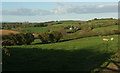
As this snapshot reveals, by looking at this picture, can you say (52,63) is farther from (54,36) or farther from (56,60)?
(54,36)

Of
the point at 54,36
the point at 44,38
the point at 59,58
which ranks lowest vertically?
the point at 59,58

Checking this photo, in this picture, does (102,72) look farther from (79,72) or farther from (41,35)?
(41,35)

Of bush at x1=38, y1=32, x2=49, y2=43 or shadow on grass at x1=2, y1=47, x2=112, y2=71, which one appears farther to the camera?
bush at x1=38, y1=32, x2=49, y2=43

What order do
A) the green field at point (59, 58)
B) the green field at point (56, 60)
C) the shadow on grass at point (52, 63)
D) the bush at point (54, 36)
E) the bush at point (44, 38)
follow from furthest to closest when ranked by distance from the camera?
the bush at point (54, 36) < the bush at point (44, 38) < the green field at point (59, 58) < the green field at point (56, 60) < the shadow on grass at point (52, 63)

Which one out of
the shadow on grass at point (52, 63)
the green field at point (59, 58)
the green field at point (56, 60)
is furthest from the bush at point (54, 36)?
the shadow on grass at point (52, 63)

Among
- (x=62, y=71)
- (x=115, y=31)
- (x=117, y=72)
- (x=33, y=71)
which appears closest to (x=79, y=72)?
(x=62, y=71)

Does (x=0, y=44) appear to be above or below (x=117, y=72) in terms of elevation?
above

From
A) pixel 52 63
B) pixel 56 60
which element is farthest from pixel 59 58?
pixel 52 63

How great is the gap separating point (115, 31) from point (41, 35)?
31.1m

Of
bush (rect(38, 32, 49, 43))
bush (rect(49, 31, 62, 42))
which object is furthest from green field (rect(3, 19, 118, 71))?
bush (rect(49, 31, 62, 42))

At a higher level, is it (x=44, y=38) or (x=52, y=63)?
(x=44, y=38)

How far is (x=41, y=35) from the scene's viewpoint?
48.2 meters

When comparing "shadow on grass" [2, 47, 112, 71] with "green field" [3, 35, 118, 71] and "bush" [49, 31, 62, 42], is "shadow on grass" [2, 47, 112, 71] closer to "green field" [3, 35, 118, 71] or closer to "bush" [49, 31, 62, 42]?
"green field" [3, 35, 118, 71]

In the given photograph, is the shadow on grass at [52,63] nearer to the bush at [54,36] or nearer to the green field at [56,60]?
the green field at [56,60]
